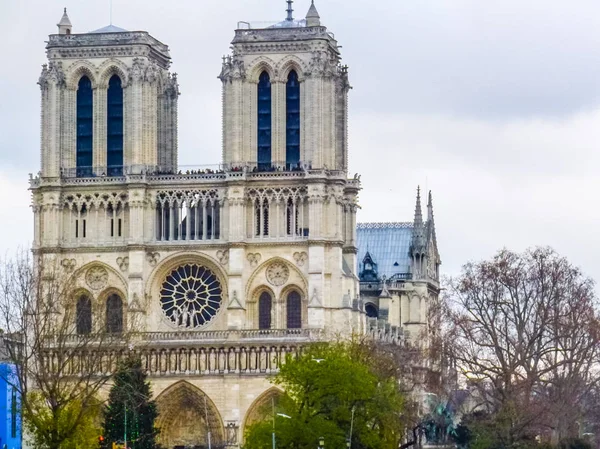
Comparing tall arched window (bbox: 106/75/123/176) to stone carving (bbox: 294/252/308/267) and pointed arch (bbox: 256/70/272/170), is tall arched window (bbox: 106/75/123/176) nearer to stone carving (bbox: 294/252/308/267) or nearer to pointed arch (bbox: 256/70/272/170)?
pointed arch (bbox: 256/70/272/170)

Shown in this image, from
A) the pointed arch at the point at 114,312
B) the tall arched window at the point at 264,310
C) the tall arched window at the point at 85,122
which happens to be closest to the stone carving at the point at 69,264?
the pointed arch at the point at 114,312

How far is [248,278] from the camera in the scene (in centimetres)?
12425

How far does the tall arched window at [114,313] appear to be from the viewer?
123 m

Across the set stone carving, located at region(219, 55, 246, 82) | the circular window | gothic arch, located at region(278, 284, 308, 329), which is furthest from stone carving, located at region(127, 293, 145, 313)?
stone carving, located at region(219, 55, 246, 82)

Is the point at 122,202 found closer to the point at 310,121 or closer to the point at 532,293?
the point at 310,121

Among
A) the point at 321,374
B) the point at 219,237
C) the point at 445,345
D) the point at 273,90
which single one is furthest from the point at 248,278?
the point at 321,374

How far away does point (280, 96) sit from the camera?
125 m

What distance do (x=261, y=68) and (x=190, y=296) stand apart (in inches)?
530

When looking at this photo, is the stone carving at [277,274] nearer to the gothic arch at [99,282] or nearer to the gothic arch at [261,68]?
the gothic arch at [99,282]

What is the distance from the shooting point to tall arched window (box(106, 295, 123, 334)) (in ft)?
404

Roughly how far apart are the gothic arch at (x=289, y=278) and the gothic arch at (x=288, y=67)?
10.2 metres

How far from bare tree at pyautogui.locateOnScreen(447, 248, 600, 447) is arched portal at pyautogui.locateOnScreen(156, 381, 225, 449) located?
53.4 ft

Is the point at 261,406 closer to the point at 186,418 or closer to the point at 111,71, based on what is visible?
the point at 186,418

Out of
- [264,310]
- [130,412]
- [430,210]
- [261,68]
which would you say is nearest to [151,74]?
[261,68]
